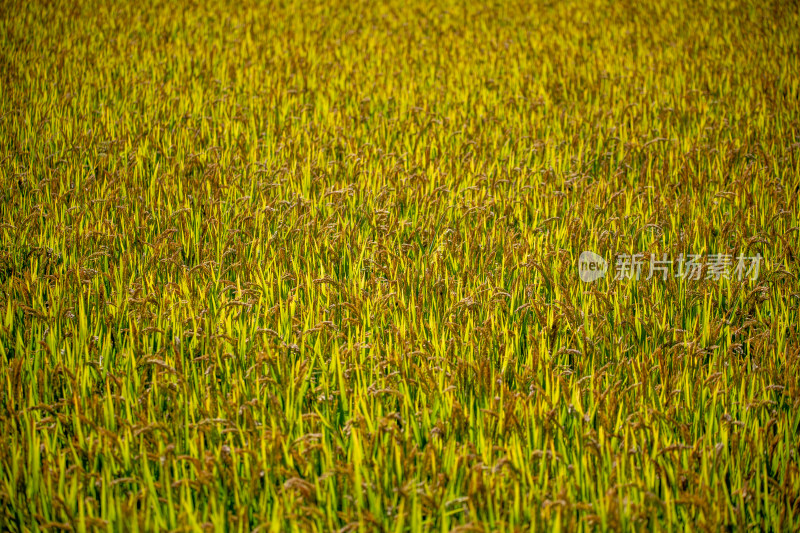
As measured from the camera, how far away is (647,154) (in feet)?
12.3

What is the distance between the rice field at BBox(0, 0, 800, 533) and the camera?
1.48 metres

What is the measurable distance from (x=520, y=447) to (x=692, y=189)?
2.21m

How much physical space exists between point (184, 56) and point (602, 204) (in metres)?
4.04

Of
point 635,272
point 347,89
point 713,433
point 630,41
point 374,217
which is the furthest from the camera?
point 630,41

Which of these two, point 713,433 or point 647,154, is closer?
point 713,433

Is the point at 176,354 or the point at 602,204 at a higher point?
the point at 602,204

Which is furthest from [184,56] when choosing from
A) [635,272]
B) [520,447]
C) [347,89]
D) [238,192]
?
[520,447]

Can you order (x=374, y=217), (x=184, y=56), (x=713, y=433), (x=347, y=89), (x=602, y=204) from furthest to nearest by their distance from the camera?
(x=184, y=56) → (x=347, y=89) → (x=602, y=204) → (x=374, y=217) → (x=713, y=433)

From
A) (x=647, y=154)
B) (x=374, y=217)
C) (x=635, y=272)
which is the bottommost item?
(x=635, y=272)

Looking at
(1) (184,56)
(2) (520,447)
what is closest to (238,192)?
(2) (520,447)

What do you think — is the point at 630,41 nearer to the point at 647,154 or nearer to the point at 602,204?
the point at 647,154

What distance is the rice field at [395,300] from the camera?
1.48 meters

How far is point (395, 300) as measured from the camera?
7.41 ft

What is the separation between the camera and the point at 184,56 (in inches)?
222
